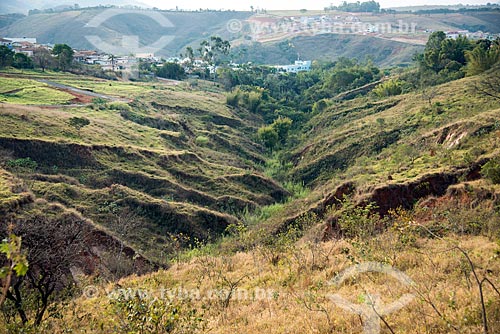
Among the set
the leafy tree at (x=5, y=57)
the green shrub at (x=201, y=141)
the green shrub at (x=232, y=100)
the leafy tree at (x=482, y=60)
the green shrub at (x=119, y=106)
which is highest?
the leafy tree at (x=5, y=57)

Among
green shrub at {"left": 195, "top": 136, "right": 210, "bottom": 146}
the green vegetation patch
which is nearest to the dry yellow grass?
green shrub at {"left": 195, "top": 136, "right": 210, "bottom": 146}

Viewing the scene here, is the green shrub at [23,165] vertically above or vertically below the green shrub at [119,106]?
below

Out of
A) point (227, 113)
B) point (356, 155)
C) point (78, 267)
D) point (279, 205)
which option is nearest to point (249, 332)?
point (78, 267)

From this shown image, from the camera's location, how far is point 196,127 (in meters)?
41.2

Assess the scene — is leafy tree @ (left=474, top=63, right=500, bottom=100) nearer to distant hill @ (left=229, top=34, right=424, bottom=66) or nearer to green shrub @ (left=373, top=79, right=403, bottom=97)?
green shrub @ (left=373, top=79, right=403, bottom=97)

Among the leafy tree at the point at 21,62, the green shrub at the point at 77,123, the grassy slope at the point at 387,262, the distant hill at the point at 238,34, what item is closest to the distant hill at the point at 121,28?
the distant hill at the point at 238,34

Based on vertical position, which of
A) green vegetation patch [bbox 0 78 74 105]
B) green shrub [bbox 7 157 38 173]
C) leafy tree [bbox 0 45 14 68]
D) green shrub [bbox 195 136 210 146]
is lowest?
green shrub [bbox 195 136 210 146]

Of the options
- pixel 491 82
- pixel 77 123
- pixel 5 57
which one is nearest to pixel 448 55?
pixel 491 82

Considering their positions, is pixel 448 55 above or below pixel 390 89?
above

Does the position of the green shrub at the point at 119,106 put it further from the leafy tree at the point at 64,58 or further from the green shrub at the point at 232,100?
the leafy tree at the point at 64,58

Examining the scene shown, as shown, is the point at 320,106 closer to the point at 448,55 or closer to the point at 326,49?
the point at 448,55

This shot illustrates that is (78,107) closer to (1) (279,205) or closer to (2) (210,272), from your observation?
(1) (279,205)

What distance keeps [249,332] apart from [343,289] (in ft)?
8.53

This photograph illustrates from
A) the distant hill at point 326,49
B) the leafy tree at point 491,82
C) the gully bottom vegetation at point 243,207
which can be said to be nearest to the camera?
the gully bottom vegetation at point 243,207
